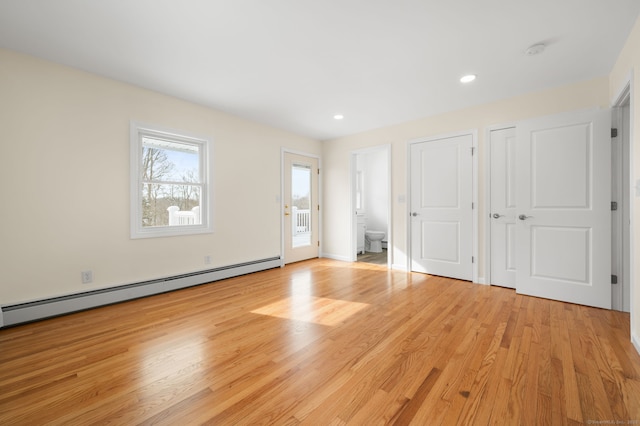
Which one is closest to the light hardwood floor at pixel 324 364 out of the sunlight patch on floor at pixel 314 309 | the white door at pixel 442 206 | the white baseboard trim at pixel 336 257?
the sunlight patch on floor at pixel 314 309

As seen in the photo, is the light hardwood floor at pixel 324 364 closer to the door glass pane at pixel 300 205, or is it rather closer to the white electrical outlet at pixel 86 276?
the white electrical outlet at pixel 86 276

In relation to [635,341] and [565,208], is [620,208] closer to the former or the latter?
[565,208]

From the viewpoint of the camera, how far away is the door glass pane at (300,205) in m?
5.27

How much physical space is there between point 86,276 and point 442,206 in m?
4.57

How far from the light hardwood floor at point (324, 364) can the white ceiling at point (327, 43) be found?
249 centimetres

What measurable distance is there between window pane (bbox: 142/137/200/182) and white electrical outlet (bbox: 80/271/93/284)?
119 cm

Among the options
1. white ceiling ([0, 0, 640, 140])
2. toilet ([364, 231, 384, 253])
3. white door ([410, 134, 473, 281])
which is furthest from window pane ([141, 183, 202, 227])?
toilet ([364, 231, 384, 253])

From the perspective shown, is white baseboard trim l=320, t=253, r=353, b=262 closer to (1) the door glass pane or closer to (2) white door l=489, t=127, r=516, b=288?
(1) the door glass pane

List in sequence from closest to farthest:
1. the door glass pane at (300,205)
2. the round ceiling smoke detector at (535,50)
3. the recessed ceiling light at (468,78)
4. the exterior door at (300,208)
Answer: the round ceiling smoke detector at (535,50)
the recessed ceiling light at (468,78)
the exterior door at (300,208)
the door glass pane at (300,205)

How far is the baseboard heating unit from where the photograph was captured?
2486 millimetres

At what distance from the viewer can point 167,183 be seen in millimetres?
3555

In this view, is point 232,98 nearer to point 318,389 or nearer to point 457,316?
point 318,389

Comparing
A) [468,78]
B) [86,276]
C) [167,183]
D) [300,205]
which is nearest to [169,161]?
[167,183]

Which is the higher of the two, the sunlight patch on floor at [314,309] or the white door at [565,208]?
the white door at [565,208]
